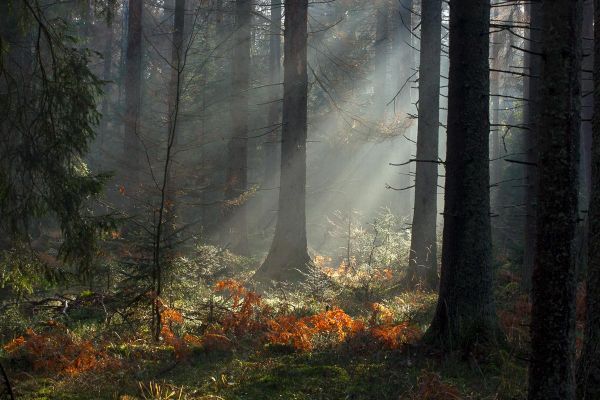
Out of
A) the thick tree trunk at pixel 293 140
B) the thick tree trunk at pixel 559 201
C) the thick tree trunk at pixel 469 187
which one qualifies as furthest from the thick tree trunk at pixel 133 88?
the thick tree trunk at pixel 559 201

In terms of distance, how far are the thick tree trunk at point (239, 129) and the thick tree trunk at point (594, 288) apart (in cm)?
1385

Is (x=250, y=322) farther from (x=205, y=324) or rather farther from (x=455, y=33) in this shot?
(x=455, y=33)

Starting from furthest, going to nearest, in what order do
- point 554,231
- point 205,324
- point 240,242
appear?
point 240,242
point 205,324
point 554,231

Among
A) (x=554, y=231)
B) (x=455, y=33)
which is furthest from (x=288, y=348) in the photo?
(x=455, y=33)

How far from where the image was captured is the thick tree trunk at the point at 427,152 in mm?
13422

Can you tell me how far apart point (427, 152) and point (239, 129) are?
25.6 feet

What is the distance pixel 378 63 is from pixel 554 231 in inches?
1084

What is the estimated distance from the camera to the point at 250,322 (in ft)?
27.4

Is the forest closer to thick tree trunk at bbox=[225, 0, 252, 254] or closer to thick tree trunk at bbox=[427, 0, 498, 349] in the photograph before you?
thick tree trunk at bbox=[427, 0, 498, 349]

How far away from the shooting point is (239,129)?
19.2 meters

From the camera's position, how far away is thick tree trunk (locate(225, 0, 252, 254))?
736 inches

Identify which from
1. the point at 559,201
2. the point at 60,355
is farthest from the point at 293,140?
the point at 559,201

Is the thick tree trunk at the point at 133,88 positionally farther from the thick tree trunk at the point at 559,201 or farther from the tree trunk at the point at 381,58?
the thick tree trunk at the point at 559,201

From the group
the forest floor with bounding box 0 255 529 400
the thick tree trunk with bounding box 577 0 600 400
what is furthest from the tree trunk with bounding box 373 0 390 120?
the thick tree trunk with bounding box 577 0 600 400
